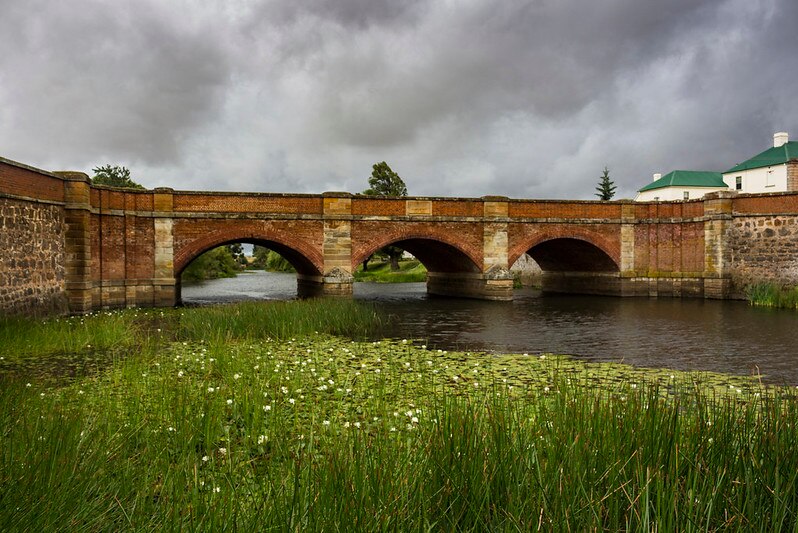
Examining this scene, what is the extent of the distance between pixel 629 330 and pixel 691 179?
53524 millimetres

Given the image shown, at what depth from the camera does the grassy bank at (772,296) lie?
71.3 ft

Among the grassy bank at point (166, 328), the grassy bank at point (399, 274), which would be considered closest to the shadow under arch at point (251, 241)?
the grassy bank at point (166, 328)

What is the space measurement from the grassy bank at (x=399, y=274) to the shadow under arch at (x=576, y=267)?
1401 cm

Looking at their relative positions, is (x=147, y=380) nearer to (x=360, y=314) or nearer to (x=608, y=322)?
(x=360, y=314)

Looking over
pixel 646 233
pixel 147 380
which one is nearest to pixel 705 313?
pixel 646 233

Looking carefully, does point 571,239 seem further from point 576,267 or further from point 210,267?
point 210,267

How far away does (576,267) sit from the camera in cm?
3173

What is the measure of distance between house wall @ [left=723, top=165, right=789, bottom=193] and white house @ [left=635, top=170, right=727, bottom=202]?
8.93 feet

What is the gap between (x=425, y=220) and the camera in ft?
80.8

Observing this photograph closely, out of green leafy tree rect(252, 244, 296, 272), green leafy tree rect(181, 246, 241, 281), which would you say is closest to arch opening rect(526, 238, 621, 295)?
green leafy tree rect(181, 246, 241, 281)

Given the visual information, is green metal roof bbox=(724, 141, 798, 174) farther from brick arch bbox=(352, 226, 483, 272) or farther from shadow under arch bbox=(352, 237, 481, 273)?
brick arch bbox=(352, 226, 483, 272)

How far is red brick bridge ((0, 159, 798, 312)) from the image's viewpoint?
17.4 meters

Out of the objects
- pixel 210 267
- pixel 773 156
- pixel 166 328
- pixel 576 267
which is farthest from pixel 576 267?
pixel 210 267

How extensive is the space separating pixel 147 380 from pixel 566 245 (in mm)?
25320
